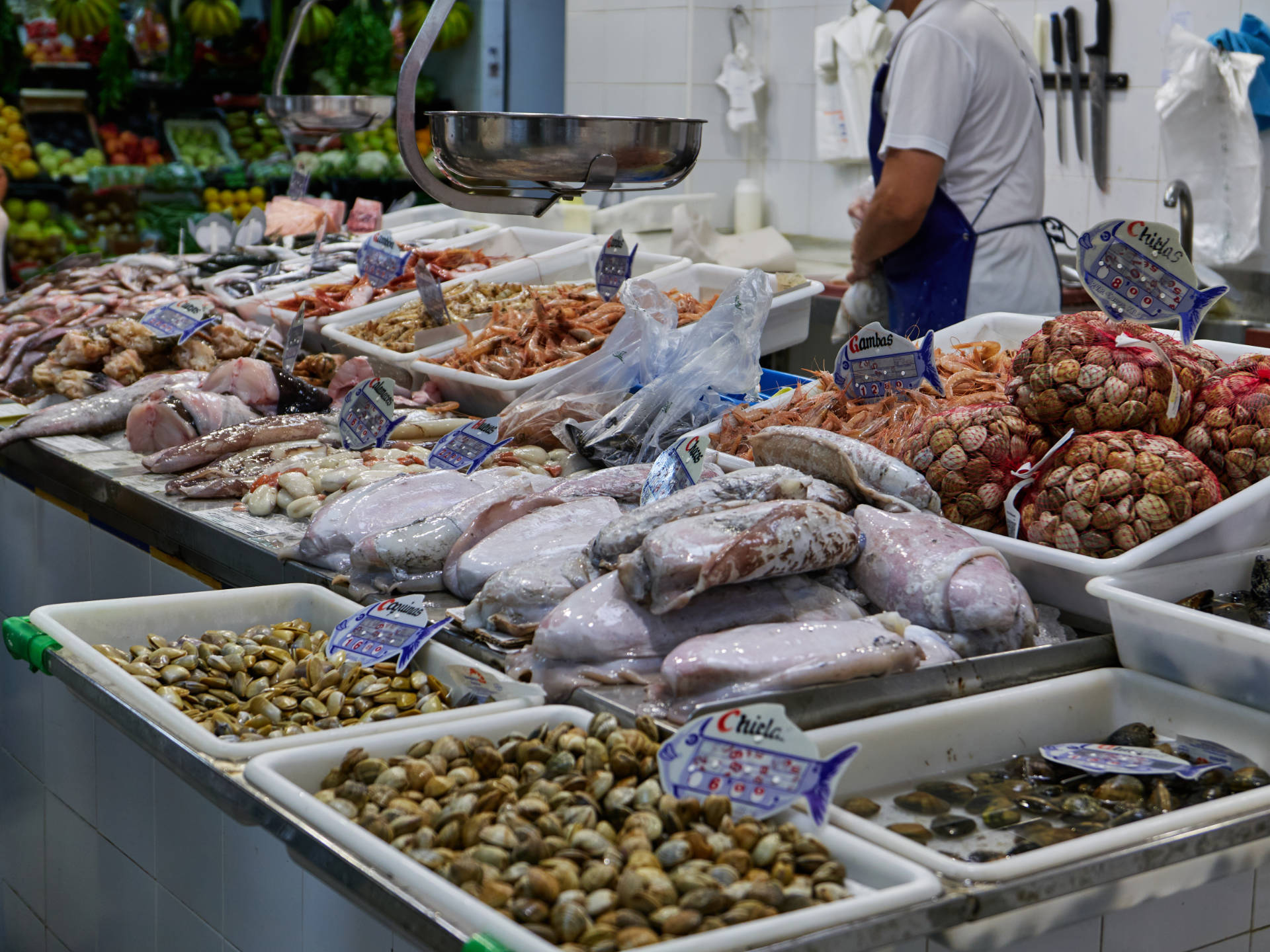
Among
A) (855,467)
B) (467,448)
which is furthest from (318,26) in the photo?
(855,467)

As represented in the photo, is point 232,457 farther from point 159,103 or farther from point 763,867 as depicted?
point 159,103

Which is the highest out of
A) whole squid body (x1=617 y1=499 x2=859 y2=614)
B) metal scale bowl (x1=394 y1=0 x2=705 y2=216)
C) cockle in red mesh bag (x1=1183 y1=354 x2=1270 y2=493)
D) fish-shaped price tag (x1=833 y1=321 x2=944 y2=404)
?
metal scale bowl (x1=394 y1=0 x2=705 y2=216)

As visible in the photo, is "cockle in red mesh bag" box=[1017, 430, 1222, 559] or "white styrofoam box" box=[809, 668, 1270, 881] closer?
"white styrofoam box" box=[809, 668, 1270, 881]

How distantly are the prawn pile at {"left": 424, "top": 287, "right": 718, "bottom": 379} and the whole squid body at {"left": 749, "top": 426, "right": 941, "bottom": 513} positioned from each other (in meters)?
1.36

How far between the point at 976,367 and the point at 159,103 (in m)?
7.51

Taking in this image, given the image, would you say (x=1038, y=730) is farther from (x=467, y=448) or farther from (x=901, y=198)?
(x=901, y=198)

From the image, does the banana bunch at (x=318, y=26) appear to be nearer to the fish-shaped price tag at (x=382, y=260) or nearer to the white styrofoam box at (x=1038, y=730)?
the fish-shaped price tag at (x=382, y=260)

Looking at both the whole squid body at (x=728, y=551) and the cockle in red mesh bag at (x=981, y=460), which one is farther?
the cockle in red mesh bag at (x=981, y=460)

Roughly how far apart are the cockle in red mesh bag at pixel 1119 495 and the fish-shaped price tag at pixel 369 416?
1624 mm

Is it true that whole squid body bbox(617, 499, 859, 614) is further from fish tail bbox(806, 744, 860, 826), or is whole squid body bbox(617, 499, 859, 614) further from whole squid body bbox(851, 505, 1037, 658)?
fish tail bbox(806, 744, 860, 826)

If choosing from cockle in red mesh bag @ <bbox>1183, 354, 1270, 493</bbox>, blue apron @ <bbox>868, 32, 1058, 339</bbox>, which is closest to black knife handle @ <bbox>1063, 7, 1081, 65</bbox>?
blue apron @ <bbox>868, 32, 1058, 339</bbox>

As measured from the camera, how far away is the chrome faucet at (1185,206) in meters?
5.06

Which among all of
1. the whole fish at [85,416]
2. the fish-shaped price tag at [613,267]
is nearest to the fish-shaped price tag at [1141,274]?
the fish-shaped price tag at [613,267]

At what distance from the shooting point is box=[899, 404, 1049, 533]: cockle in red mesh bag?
221 centimetres
